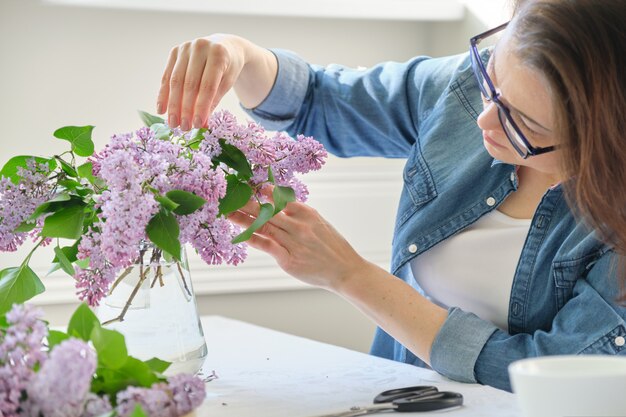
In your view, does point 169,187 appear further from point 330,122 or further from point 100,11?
point 100,11

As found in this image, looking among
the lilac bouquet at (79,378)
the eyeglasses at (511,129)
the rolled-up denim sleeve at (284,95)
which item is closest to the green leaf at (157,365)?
the lilac bouquet at (79,378)

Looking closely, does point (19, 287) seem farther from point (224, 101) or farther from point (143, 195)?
point (224, 101)

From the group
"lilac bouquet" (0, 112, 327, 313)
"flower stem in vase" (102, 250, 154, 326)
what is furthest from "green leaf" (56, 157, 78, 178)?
"flower stem in vase" (102, 250, 154, 326)

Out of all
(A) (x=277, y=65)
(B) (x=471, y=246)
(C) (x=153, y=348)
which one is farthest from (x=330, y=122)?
(C) (x=153, y=348)

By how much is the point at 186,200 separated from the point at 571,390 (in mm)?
366

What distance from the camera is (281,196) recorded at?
859 mm

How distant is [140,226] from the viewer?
28.4 inches

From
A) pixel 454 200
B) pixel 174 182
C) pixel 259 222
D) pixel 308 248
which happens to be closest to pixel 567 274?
pixel 454 200

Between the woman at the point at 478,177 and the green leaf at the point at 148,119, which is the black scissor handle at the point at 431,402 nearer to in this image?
the woman at the point at 478,177

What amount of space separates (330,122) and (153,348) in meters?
0.61

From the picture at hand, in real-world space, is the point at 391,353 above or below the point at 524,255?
below

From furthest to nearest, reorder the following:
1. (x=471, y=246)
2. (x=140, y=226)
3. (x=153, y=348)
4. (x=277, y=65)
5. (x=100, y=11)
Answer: (x=100, y=11), (x=277, y=65), (x=471, y=246), (x=153, y=348), (x=140, y=226)

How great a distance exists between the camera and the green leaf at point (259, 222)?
84cm

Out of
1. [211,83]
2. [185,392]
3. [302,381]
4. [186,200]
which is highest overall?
[211,83]
